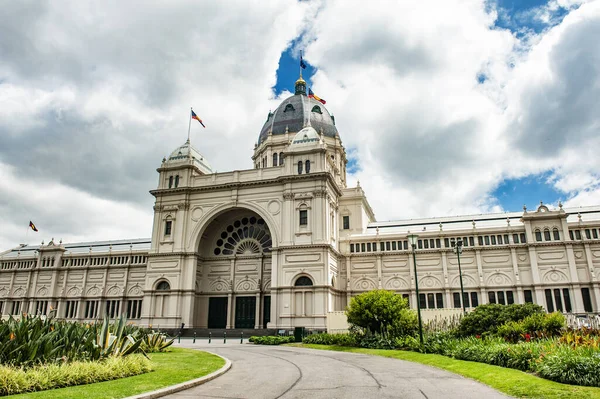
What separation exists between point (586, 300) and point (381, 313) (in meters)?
28.4

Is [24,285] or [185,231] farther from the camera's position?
[24,285]

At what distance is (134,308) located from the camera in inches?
2409

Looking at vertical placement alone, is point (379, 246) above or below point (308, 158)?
below

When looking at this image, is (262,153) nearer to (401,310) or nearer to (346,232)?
(346,232)

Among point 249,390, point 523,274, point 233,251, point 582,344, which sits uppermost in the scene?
point 233,251

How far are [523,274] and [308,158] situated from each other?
1071 inches

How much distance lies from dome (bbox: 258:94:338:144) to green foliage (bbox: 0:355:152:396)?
54.4m

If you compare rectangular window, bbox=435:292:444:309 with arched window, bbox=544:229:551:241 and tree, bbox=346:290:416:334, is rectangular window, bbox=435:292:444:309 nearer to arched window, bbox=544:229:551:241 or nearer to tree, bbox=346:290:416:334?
arched window, bbox=544:229:551:241

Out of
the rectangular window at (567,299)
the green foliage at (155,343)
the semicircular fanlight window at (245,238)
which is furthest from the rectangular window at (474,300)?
the green foliage at (155,343)

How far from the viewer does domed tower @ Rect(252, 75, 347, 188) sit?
66625 millimetres

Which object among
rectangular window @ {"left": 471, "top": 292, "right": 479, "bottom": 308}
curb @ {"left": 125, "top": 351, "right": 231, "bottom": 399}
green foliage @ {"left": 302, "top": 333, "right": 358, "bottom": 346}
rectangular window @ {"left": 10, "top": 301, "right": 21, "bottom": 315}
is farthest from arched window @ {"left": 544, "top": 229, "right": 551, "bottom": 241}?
rectangular window @ {"left": 10, "top": 301, "right": 21, "bottom": 315}

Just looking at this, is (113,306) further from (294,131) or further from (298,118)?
(298,118)

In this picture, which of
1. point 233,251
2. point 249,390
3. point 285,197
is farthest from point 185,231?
point 249,390

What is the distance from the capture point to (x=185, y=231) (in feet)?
167
